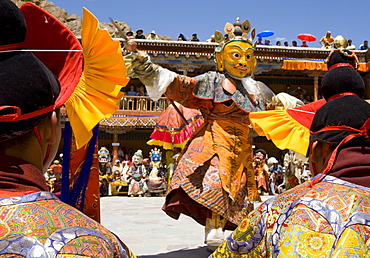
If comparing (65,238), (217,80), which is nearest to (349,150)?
(65,238)

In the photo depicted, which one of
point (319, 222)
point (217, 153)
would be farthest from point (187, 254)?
point (319, 222)

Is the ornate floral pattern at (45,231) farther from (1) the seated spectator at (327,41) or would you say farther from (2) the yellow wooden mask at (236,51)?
(1) the seated spectator at (327,41)

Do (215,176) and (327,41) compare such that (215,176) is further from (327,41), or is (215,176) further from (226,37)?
(327,41)

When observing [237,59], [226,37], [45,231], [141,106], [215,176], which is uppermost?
[226,37]

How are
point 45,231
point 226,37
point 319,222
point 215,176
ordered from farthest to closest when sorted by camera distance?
point 226,37, point 215,176, point 319,222, point 45,231

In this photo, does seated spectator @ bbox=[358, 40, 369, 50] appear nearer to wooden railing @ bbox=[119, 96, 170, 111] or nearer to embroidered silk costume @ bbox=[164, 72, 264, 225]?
wooden railing @ bbox=[119, 96, 170, 111]

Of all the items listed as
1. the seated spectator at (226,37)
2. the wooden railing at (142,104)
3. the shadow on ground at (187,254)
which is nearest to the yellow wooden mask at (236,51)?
the seated spectator at (226,37)

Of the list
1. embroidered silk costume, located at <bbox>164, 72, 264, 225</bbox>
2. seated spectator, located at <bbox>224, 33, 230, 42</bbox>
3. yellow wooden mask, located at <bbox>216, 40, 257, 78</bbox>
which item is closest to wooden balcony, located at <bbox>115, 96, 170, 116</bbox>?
seated spectator, located at <bbox>224, 33, 230, 42</bbox>

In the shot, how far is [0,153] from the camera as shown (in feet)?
4.40

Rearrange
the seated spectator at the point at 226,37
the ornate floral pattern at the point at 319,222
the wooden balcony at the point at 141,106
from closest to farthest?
1. the ornate floral pattern at the point at 319,222
2. the seated spectator at the point at 226,37
3. the wooden balcony at the point at 141,106

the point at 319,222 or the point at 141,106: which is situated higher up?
the point at 141,106

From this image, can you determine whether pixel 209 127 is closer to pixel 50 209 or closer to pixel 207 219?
pixel 207 219

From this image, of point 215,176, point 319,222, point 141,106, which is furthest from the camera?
point 141,106

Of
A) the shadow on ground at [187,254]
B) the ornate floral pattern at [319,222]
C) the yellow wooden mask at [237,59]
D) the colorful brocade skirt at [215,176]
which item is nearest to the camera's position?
the ornate floral pattern at [319,222]
